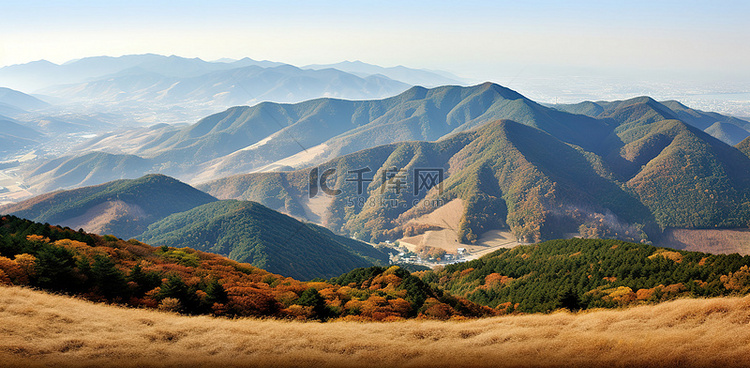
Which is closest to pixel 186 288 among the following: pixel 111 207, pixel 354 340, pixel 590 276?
pixel 354 340

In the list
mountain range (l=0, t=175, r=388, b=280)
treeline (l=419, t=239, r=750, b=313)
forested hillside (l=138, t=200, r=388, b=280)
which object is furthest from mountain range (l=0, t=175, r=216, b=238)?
treeline (l=419, t=239, r=750, b=313)

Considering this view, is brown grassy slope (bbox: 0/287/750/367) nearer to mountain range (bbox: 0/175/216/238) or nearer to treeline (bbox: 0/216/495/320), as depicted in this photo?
treeline (bbox: 0/216/495/320)

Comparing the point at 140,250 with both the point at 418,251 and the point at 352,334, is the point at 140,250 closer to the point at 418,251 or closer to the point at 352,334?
the point at 352,334

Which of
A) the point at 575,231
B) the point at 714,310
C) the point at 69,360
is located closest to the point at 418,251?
the point at 575,231

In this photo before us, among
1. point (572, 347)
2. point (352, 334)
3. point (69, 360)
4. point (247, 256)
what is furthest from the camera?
point (247, 256)

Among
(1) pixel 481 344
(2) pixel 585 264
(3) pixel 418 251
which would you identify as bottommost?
(3) pixel 418 251

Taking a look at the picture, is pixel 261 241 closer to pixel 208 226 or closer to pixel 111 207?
pixel 208 226

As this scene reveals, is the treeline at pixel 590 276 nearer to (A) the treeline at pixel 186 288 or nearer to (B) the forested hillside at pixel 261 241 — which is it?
(A) the treeline at pixel 186 288
